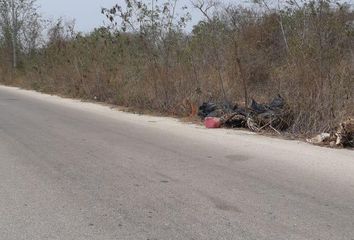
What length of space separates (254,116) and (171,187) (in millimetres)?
5541

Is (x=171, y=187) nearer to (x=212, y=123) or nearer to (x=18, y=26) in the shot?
(x=212, y=123)

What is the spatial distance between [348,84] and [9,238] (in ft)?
26.3

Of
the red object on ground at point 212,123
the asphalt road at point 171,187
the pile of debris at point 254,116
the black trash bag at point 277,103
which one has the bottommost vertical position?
the asphalt road at point 171,187

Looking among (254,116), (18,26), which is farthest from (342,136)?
(18,26)

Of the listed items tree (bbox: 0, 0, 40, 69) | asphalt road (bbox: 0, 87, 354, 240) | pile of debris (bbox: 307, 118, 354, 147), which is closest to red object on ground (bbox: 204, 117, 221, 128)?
asphalt road (bbox: 0, 87, 354, 240)

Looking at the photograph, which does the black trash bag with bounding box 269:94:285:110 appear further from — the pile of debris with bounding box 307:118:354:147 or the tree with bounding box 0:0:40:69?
the tree with bounding box 0:0:40:69

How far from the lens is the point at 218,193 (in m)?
6.37

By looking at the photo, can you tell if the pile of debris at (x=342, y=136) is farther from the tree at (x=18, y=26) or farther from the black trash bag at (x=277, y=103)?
the tree at (x=18, y=26)

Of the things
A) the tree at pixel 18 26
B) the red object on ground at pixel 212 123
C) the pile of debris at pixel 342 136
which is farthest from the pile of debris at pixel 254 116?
the tree at pixel 18 26

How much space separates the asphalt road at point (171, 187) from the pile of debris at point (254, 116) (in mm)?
534

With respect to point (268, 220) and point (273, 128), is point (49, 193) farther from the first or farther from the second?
point (273, 128)

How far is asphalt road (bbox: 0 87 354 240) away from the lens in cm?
510

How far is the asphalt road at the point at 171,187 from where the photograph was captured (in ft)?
16.7

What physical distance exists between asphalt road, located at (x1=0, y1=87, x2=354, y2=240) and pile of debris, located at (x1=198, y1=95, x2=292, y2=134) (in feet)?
1.75
